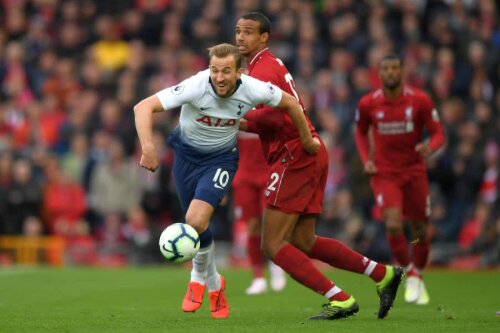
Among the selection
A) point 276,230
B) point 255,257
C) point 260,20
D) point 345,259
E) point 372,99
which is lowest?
point 255,257

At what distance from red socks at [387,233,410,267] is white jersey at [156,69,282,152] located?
339 centimetres

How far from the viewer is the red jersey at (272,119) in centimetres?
1023

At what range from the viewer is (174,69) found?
22.7 meters

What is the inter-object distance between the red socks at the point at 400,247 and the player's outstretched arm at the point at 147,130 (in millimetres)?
4281

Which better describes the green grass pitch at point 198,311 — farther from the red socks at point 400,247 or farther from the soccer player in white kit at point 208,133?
the soccer player in white kit at point 208,133

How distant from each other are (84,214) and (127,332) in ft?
41.7

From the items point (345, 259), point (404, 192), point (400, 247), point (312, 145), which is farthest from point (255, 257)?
point (312, 145)

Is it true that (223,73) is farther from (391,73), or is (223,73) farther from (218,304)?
(391,73)

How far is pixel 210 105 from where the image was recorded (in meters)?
9.91

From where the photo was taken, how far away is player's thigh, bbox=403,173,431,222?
13141 mm

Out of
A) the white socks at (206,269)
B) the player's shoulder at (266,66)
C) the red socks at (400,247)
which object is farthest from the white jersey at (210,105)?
the red socks at (400,247)

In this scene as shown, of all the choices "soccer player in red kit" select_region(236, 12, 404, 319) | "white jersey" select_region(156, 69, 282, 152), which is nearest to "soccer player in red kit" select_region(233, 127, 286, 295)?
"soccer player in red kit" select_region(236, 12, 404, 319)

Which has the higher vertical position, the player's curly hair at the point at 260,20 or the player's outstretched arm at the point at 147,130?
the player's curly hair at the point at 260,20

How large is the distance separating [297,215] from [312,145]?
2.05ft
